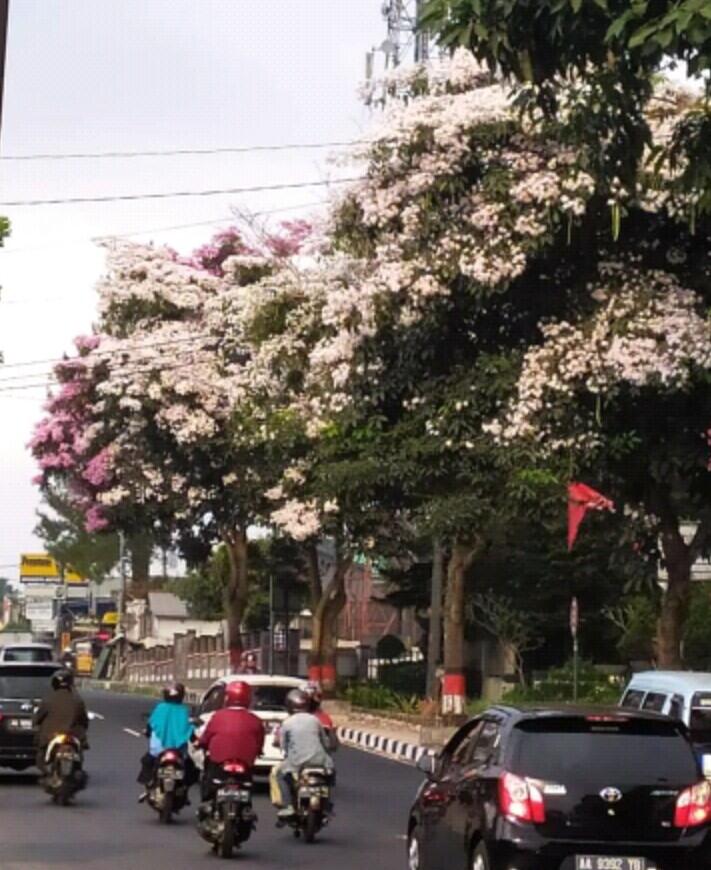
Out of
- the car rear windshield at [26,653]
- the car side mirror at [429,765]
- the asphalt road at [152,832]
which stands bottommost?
the asphalt road at [152,832]

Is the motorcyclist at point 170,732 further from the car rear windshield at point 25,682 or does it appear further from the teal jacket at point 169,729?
the car rear windshield at point 25,682

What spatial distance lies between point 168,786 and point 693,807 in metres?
8.63

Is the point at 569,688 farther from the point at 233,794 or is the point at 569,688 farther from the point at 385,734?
the point at 233,794

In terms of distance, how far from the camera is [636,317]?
23922 mm

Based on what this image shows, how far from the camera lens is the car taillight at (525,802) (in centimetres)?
1316

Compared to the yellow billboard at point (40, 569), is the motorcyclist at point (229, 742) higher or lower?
lower

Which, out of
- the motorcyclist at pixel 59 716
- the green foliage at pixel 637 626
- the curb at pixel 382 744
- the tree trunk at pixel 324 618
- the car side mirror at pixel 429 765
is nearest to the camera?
the car side mirror at pixel 429 765

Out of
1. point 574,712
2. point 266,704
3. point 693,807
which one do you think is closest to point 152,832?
point 266,704

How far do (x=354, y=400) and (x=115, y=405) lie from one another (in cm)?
1908

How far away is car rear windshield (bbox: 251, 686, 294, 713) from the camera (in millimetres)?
25375

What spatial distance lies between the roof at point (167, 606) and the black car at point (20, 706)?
78914 millimetres

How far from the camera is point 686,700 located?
67.3 feet

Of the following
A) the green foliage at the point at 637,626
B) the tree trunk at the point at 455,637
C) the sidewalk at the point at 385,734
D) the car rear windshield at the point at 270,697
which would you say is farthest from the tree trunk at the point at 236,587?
the car rear windshield at the point at 270,697

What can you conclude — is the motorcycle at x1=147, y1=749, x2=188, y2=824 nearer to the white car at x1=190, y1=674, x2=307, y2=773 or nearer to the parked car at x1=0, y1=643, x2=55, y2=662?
the white car at x1=190, y1=674, x2=307, y2=773
